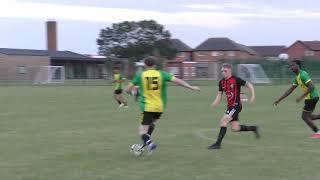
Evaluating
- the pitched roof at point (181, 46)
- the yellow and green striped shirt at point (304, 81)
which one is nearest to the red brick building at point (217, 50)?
the pitched roof at point (181, 46)

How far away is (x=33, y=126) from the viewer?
17953 mm

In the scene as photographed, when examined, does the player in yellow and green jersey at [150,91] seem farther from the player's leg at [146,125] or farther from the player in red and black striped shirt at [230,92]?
the player in red and black striped shirt at [230,92]

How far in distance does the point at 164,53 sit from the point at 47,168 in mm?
103461

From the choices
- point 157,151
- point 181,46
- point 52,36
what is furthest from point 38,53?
point 157,151

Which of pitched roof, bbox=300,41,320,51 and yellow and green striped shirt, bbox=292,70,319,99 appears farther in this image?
pitched roof, bbox=300,41,320,51

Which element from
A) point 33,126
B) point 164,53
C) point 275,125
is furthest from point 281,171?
point 164,53

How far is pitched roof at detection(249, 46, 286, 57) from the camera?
160m

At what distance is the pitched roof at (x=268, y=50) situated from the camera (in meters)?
160

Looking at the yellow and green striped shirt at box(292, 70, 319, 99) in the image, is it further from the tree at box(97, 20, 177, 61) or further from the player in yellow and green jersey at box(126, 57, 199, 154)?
the tree at box(97, 20, 177, 61)

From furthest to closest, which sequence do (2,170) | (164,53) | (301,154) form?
(164,53), (301,154), (2,170)

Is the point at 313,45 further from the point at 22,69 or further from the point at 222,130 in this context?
the point at 222,130

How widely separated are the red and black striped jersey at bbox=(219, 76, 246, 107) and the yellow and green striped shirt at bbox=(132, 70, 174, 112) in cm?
156

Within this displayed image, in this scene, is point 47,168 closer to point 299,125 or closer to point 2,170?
point 2,170

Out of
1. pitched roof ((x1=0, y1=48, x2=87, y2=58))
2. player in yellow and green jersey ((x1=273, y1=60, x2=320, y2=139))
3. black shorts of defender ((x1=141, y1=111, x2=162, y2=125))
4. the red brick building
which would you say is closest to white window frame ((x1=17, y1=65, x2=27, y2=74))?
pitched roof ((x1=0, y1=48, x2=87, y2=58))
